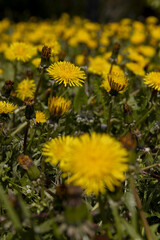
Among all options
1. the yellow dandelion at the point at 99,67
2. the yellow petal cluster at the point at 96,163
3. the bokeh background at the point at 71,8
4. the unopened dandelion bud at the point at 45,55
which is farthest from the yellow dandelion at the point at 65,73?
the bokeh background at the point at 71,8

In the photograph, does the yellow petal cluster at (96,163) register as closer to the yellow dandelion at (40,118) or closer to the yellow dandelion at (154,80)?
the yellow dandelion at (40,118)

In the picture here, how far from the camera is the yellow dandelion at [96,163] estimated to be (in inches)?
37.1

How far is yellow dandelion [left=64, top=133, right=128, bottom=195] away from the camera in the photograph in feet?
3.09

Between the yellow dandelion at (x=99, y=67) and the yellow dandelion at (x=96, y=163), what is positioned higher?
the yellow dandelion at (x=99, y=67)

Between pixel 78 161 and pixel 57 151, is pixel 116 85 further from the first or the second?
pixel 78 161

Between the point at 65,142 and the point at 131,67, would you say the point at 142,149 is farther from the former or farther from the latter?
the point at 131,67

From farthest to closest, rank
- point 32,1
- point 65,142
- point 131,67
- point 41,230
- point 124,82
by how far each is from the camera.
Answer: point 32,1, point 131,67, point 124,82, point 65,142, point 41,230

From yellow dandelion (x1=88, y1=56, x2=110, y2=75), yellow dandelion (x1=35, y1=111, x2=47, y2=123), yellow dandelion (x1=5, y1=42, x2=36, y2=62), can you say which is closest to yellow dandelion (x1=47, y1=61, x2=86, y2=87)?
yellow dandelion (x1=35, y1=111, x2=47, y2=123)

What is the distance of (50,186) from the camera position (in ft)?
4.83

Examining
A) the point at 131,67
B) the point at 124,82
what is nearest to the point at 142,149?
the point at 124,82

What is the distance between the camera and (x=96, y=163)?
3.20 feet

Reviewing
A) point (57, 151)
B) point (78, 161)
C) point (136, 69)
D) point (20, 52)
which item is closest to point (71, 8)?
point (136, 69)

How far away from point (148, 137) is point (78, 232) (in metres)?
1.25

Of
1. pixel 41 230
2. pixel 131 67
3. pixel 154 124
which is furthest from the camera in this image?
pixel 131 67
